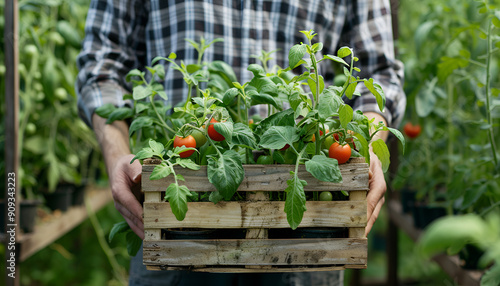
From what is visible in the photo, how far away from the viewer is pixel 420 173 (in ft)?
5.65

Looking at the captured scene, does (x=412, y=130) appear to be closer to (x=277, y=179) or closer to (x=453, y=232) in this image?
(x=277, y=179)

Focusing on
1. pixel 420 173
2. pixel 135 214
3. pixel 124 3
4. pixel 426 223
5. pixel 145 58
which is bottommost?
pixel 426 223

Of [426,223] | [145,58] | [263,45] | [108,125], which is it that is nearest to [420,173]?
[426,223]

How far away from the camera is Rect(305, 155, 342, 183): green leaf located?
0.60 meters

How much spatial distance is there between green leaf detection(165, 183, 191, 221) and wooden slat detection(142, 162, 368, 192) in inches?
1.6

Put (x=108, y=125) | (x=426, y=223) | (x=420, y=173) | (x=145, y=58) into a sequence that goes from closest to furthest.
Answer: (x=108, y=125), (x=145, y=58), (x=426, y=223), (x=420, y=173)

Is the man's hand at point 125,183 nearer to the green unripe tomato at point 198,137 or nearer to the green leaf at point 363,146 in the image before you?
the green unripe tomato at point 198,137

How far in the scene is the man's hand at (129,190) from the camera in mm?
742

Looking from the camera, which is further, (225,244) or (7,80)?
(7,80)

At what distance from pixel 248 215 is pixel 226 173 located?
9 centimetres

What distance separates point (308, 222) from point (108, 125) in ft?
1.59

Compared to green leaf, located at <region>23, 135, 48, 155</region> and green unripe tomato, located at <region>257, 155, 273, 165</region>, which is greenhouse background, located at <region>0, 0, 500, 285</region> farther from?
green unripe tomato, located at <region>257, 155, 273, 165</region>

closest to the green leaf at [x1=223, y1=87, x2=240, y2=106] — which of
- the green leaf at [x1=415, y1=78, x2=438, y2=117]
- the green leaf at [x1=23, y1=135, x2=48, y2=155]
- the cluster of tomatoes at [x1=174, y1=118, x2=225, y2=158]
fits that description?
the cluster of tomatoes at [x1=174, y1=118, x2=225, y2=158]

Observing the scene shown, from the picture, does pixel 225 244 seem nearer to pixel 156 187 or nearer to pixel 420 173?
pixel 156 187
